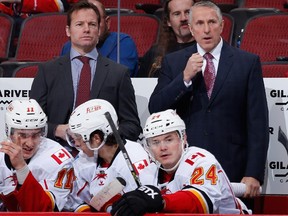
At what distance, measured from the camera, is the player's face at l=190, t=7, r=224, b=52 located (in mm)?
6480

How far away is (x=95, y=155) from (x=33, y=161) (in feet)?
1.23

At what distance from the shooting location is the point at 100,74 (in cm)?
679

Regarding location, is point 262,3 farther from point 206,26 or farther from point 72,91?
point 72,91

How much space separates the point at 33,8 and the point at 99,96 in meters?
2.94

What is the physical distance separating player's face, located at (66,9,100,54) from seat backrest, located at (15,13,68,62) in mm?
1956

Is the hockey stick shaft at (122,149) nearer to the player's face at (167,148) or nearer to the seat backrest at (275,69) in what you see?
the player's face at (167,148)

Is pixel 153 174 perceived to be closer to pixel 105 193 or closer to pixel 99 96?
pixel 105 193

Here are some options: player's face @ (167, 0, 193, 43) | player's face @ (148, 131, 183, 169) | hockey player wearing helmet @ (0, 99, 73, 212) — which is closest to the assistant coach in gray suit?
hockey player wearing helmet @ (0, 99, 73, 212)

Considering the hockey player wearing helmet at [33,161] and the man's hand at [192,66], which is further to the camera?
the man's hand at [192,66]

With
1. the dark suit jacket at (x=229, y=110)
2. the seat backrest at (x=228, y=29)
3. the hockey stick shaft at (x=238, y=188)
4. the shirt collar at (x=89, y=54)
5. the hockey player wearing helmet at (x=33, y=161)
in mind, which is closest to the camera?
the hockey player wearing helmet at (x=33, y=161)

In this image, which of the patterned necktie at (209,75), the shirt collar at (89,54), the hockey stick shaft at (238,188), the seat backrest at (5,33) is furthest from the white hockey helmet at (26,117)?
the seat backrest at (5,33)

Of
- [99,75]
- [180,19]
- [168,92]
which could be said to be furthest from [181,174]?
[180,19]

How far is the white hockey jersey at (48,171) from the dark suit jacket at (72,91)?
1.17ft

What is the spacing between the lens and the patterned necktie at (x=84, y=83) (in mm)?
6758
